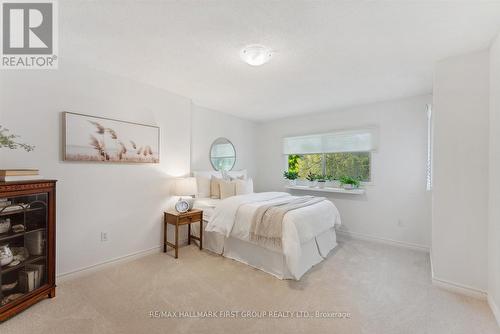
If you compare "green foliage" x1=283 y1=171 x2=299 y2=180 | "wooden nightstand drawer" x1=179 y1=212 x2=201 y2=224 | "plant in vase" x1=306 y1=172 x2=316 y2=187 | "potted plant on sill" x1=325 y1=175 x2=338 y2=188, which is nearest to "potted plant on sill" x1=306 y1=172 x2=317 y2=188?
"plant in vase" x1=306 y1=172 x2=316 y2=187

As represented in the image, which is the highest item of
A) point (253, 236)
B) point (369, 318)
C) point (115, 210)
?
point (115, 210)

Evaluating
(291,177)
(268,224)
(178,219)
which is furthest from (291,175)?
(178,219)

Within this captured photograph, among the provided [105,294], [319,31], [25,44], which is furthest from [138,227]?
[319,31]

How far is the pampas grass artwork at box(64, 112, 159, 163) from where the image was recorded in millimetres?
2500

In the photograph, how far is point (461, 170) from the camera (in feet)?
7.54

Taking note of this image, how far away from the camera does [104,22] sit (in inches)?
71.9

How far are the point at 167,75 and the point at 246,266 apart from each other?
2.64 meters

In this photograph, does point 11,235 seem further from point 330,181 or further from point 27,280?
point 330,181

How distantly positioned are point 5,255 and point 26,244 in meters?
0.17

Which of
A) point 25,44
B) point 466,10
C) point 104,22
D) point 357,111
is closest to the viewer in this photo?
point 466,10

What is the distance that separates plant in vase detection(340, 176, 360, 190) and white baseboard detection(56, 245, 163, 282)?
3290mm

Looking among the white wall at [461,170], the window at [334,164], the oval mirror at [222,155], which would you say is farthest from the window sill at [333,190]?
the white wall at [461,170]

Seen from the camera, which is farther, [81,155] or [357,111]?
[357,111]

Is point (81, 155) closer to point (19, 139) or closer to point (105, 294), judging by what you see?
point (19, 139)
